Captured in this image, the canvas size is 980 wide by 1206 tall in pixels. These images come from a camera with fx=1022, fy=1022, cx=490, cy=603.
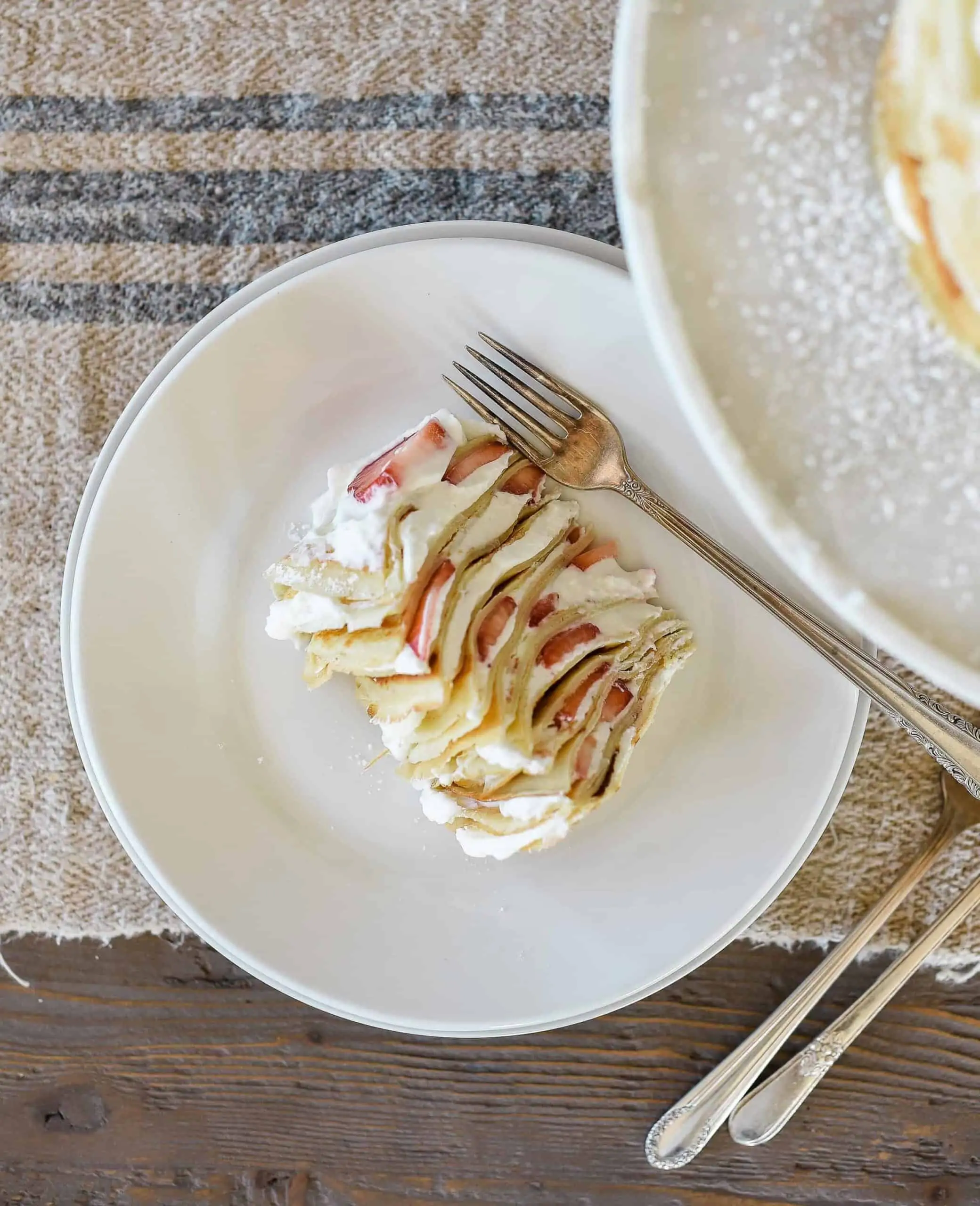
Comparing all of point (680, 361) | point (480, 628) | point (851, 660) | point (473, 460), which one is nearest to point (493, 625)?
point (480, 628)

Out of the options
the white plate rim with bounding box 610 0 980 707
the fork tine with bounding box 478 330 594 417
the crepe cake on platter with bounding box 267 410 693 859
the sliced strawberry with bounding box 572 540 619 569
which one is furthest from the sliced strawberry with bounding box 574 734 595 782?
the white plate rim with bounding box 610 0 980 707

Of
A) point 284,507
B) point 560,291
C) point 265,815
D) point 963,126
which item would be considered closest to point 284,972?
point 265,815

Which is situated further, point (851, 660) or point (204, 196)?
point (204, 196)

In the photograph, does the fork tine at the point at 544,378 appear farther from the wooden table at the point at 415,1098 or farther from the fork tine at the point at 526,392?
the wooden table at the point at 415,1098

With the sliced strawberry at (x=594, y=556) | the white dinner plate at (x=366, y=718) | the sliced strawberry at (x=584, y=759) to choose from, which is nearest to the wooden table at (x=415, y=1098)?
the white dinner plate at (x=366, y=718)

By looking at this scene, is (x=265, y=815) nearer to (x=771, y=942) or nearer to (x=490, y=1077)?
(x=490, y=1077)

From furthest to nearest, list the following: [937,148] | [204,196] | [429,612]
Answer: [204,196] → [429,612] → [937,148]

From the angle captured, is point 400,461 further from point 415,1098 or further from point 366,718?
point 415,1098
